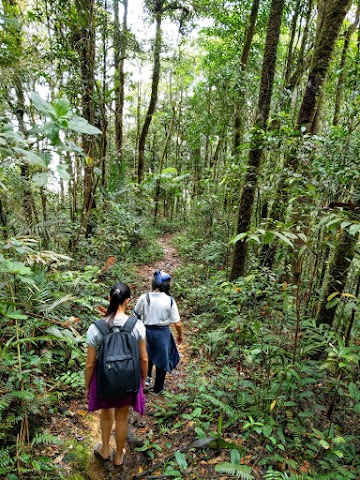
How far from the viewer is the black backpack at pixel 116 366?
265 centimetres

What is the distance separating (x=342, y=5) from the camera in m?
4.43

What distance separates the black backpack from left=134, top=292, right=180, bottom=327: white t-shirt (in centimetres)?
130

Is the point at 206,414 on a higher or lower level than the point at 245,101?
lower

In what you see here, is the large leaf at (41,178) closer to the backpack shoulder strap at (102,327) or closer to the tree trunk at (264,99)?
the backpack shoulder strap at (102,327)

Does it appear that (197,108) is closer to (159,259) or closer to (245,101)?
(245,101)

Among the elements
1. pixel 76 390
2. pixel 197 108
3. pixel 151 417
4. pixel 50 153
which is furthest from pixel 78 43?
pixel 197 108

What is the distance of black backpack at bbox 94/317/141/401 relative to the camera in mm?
2652

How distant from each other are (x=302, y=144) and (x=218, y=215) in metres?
8.44

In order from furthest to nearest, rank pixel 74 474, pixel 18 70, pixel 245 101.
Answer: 1. pixel 245 101
2. pixel 18 70
3. pixel 74 474

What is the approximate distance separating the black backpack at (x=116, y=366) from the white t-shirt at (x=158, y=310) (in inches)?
51.1

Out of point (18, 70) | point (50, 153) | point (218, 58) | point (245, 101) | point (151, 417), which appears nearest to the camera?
point (50, 153)

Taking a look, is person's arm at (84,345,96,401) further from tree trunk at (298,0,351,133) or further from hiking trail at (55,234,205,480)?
tree trunk at (298,0,351,133)

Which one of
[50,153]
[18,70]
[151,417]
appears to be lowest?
[151,417]

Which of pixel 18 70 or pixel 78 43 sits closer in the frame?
pixel 18 70
